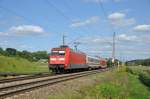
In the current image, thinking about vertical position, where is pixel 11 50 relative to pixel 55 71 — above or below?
above

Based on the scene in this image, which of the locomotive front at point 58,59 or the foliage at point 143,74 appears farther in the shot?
the locomotive front at point 58,59

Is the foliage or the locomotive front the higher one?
the locomotive front

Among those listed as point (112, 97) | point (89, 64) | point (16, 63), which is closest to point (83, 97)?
point (112, 97)

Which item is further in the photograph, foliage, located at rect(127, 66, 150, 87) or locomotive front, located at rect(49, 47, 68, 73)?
locomotive front, located at rect(49, 47, 68, 73)

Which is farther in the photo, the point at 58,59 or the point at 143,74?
the point at 143,74

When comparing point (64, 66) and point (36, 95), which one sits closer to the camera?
point (36, 95)

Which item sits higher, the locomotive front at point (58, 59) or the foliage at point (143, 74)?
the locomotive front at point (58, 59)

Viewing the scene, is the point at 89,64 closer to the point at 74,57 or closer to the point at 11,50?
the point at 74,57

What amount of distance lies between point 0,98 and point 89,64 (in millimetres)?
46200

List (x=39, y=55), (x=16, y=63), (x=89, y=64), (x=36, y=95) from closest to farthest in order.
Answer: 1. (x=36, y=95)
2. (x=16, y=63)
3. (x=89, y=64)
4. (x=39, y=55)

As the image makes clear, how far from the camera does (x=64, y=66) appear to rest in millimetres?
39219

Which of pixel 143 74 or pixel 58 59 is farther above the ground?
pixel 58 59

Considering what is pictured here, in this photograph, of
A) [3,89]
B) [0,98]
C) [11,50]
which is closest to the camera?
[0,98]

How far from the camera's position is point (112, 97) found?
53.8 feet
